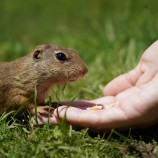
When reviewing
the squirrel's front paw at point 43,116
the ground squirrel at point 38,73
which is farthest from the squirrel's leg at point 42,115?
the ground squirrel at point 38,73

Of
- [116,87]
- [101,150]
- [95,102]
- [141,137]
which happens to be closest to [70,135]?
[101,150]

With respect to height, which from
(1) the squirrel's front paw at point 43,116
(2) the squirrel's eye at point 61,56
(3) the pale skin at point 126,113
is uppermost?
(2) the squirrel's eye at point 61,56

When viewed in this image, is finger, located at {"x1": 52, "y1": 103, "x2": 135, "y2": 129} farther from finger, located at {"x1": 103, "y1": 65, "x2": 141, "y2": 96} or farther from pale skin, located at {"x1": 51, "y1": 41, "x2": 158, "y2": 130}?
finger, located at {"x1": 103, "y1": 65, "x2": 141, "y2": 96}

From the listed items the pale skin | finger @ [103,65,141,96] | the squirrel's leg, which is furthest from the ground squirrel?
the pale skin

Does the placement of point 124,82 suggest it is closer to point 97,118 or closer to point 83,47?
point 97,118

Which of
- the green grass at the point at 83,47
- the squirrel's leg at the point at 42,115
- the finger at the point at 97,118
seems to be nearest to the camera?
the green grass at the point at 83,47

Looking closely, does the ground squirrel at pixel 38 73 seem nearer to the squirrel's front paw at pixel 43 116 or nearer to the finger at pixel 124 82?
the squirrel's front paw at pixel 43 116
